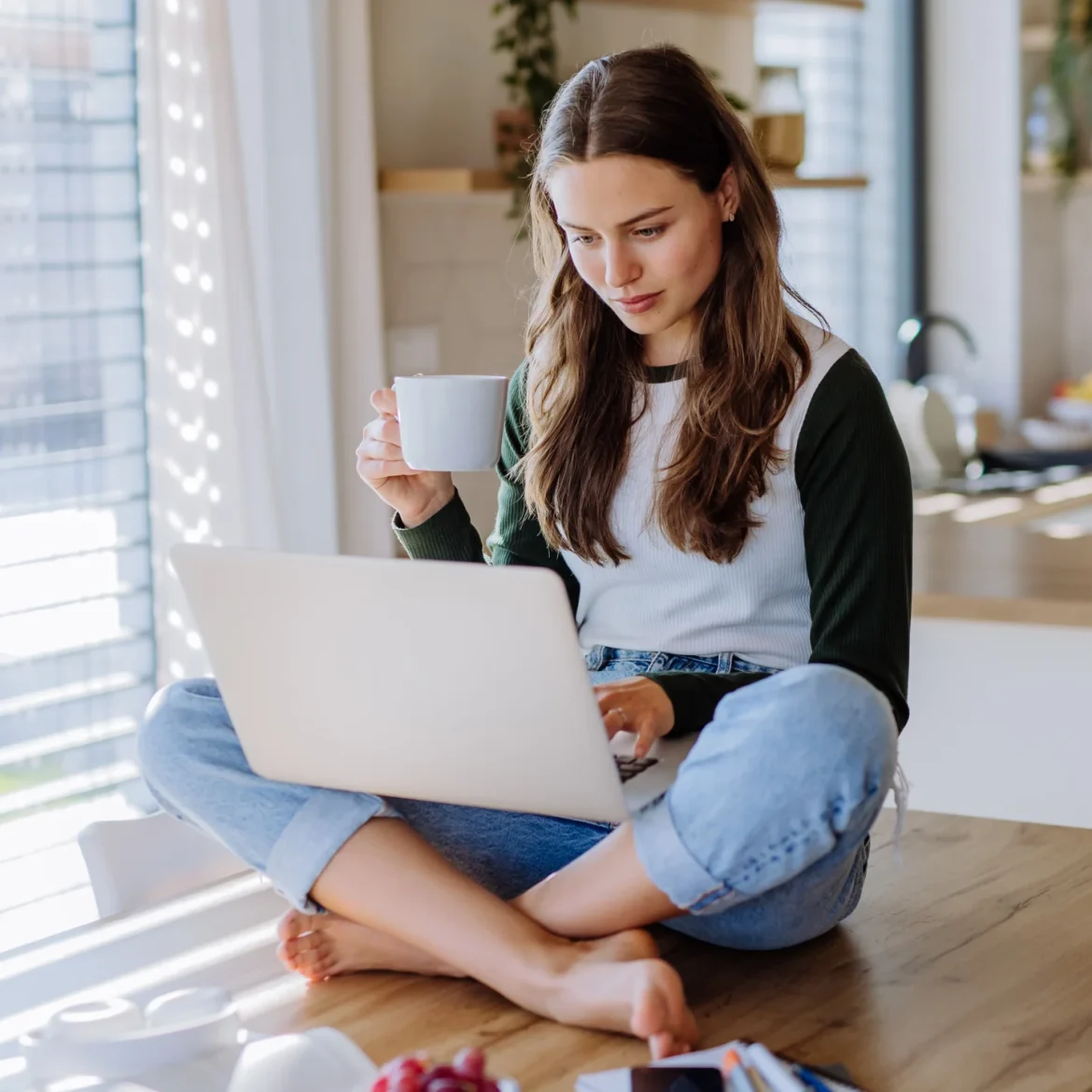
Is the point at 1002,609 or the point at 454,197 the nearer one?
the point at 1002,609

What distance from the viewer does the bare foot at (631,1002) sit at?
124 cm

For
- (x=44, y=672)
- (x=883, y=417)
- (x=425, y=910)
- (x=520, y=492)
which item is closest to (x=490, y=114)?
(x=44, y=672)

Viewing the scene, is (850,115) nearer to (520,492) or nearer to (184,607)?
(184,607)

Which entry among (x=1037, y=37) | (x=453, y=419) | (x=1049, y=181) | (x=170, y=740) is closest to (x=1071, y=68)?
(x=1037, y=37)

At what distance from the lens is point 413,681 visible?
125 centimetres

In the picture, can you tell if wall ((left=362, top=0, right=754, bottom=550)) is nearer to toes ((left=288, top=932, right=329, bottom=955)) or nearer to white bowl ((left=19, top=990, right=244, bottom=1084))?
toes ((left=288, top=932, right=329, bottom=955))

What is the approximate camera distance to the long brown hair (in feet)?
4.80

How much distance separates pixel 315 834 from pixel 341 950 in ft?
0.37

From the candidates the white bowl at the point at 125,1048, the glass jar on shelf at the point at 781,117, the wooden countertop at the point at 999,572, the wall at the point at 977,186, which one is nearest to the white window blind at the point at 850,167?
the wall at the point at 977,186

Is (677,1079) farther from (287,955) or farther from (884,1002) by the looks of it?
(287,955)

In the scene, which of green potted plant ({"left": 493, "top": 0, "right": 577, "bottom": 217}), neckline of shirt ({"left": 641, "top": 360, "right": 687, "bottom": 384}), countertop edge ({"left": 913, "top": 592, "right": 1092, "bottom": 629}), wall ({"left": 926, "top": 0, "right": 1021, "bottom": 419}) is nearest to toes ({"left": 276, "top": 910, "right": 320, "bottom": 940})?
neckline of shirt ({"left": 641, "top": 360, "right": 687, "bottom": 384})

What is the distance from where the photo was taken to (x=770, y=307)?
59.2 inches

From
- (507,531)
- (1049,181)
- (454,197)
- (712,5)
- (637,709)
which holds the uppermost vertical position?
(712,5)

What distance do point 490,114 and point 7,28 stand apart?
0.98 m
